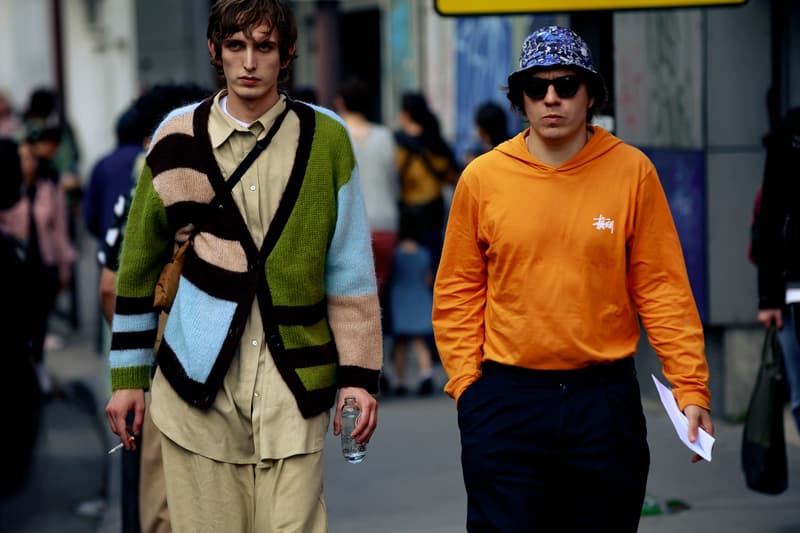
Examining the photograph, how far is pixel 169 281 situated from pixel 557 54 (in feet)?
3.87

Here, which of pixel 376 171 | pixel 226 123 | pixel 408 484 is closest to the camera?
pixel 226 123

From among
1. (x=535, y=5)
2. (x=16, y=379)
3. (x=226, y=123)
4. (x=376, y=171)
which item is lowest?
(x=16, y=379)

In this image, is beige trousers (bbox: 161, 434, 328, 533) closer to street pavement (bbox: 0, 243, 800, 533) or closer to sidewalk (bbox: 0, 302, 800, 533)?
street pavement (bbox: 0, 243, 800, 533)

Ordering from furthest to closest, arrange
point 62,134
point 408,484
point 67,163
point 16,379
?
point 67,163
point 62,134
point 408,484
point 16,379

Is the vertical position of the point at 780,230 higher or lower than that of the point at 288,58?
lower

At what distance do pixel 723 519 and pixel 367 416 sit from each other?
2.82 m

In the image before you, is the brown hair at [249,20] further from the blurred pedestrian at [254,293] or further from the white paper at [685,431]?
the white paper at [685,431]

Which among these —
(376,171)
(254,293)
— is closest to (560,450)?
(254,293)

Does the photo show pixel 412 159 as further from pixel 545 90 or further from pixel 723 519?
pixel 545 90

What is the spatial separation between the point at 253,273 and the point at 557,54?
96 centimetres

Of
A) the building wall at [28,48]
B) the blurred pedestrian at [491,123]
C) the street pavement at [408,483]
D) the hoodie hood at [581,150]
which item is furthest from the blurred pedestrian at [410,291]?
the building wall at [28,48]

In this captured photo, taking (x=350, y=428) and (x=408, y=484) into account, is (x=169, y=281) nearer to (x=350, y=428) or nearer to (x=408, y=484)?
(x=350, y=428)

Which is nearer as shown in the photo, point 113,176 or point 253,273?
point 253,273

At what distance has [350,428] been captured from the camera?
434 centimetres
